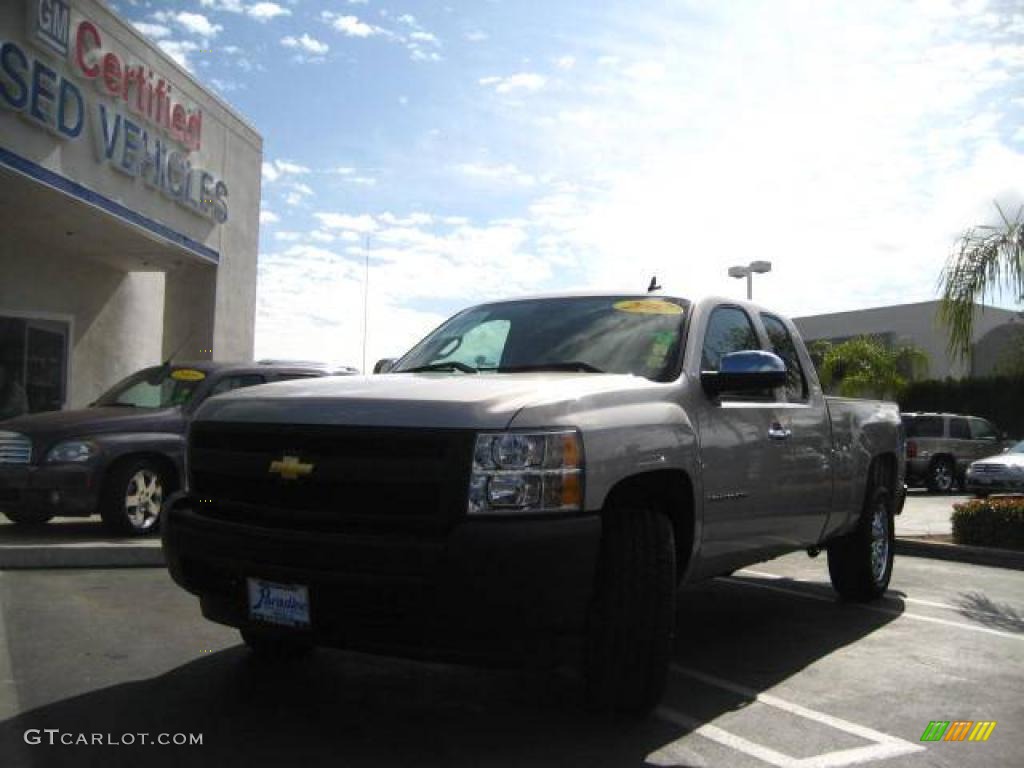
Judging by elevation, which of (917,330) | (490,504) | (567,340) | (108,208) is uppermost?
(917,330)

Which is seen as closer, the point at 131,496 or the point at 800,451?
the point at 800,451

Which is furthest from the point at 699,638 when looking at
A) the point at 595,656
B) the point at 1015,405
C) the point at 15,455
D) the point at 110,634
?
the point at 1015,405

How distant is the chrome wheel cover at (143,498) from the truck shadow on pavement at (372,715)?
12.8ft

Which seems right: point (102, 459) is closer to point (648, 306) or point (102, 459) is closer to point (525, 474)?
point (648, 306)

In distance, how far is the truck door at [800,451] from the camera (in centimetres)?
534

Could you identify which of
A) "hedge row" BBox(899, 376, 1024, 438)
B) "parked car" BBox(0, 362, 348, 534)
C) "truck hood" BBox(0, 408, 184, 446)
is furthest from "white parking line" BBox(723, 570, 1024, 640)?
"hedge row" BBox(899, 376, 1024, 438)

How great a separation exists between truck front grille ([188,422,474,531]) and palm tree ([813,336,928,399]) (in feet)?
90.2

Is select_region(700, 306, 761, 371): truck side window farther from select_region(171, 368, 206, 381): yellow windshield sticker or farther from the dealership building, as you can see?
the dealership building

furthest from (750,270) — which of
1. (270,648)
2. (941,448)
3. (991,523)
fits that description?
(270,648)

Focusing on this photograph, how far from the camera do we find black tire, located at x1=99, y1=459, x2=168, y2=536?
8.55m

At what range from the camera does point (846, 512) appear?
627 centimetres

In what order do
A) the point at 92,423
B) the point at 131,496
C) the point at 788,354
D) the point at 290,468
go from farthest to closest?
the point at 131,496 → the point at 92,423 → the point at 788,354 → the point at 290,468

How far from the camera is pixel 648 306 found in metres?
5.05

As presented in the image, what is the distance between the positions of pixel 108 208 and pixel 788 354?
11.8 meters
